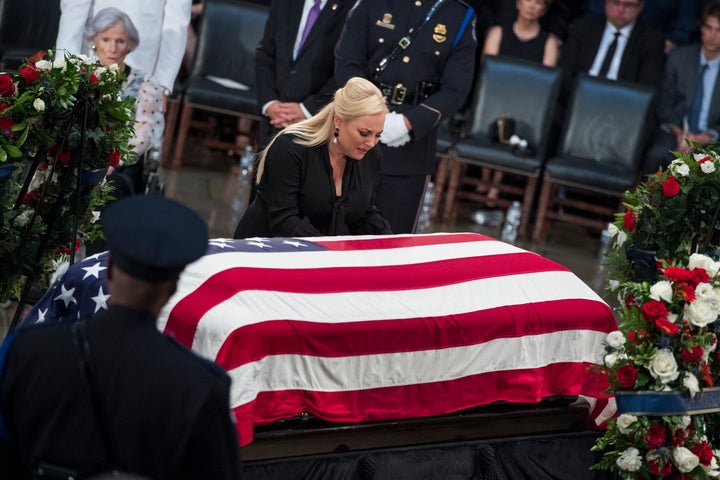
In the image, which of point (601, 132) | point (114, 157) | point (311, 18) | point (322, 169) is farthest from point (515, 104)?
point (114, 157)

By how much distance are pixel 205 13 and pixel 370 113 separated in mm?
3999

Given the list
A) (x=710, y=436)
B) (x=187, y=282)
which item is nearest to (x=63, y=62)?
(x=187, y=282)

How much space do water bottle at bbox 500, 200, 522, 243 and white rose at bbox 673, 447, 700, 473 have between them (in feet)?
12.8

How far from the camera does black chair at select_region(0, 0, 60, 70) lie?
7566mm

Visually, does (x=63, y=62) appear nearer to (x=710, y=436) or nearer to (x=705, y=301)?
(x=705, y=301)

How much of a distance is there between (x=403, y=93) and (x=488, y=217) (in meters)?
2.83

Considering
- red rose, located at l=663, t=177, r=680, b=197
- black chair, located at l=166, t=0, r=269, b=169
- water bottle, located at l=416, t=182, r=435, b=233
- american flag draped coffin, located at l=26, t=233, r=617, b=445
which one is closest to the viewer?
american flag draped coffin, located at l=26, t=233, r=617, b=445

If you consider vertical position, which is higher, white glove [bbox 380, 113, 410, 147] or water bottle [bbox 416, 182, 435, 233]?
white glove [bbox 380, 113, 410, 147]

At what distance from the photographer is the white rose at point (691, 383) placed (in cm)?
353

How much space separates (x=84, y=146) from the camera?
12.6 ft

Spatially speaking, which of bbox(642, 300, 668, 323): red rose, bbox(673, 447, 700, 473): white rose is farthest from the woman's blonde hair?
bbox(673, 447, 700, 473): white rose

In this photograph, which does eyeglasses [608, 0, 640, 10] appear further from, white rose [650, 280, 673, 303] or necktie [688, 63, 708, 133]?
white rose [650, 280, 673, 303]

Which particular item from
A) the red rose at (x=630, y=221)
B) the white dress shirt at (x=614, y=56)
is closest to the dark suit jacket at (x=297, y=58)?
the red rose at (x=630, y=221)

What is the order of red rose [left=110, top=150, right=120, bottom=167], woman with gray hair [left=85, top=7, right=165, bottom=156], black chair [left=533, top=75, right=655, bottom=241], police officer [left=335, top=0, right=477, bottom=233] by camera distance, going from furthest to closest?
black chair [left=533, top=75, right=655, bottom=241], woman with gray hair [left=85, top=7, right=165, bottom=156], police officer [left=335, top=0, right=477, bottom=233], red rose [left=110, top=150, right=120, bottom=167]
